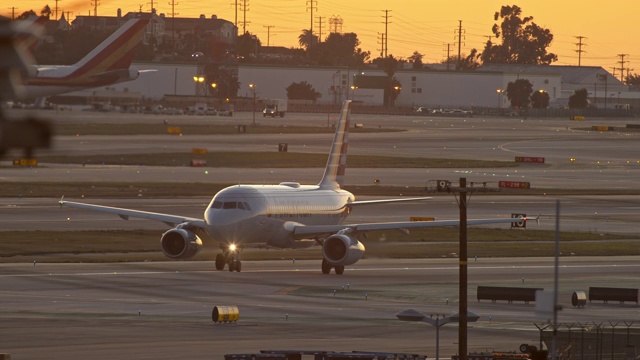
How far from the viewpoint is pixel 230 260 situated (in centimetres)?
6856

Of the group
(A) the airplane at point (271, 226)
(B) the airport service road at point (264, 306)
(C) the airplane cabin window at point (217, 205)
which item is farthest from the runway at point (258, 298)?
(C) the airplane cabin window at point (217, 205)

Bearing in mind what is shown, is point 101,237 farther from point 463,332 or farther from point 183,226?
point 463,332

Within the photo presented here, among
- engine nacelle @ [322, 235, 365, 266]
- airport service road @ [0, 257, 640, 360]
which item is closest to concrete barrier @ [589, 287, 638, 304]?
airport service road @ [0, 257, 640, 360]

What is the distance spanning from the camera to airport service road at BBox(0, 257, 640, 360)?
45.7 metres

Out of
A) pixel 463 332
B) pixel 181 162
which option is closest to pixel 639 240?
pixel 463 332

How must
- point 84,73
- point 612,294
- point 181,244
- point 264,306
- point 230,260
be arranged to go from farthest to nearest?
point 230,260 → point 181,244 → point 612,294 → point 264,306 → point 84,73

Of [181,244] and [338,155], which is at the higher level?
[338,155]

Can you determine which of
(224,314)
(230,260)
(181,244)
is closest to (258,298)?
(224,314)

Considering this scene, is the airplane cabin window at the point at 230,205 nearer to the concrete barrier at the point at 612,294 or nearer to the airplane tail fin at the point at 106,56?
the concrete barrier at the point at 612,294

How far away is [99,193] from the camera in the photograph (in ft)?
385

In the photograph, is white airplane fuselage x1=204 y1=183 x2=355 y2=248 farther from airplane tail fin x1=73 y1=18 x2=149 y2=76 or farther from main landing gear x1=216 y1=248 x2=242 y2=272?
airplane tail fin x1=73 y1=18 x2=149 y2=76

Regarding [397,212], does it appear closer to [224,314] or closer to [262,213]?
[262,213]

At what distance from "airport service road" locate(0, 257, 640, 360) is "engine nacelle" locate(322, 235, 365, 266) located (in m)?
1.16

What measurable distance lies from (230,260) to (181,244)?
132 inches
